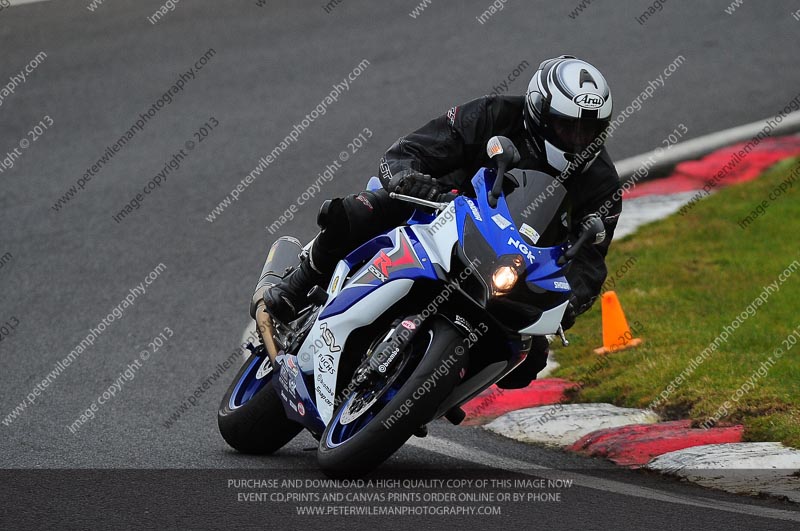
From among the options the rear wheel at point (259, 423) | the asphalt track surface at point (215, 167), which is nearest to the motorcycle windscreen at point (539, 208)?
the asphalt track surface at point (215, 167)

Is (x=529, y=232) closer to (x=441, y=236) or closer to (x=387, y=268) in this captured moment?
(x=441, y=236)

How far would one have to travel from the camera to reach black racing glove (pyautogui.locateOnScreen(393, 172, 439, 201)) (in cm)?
510

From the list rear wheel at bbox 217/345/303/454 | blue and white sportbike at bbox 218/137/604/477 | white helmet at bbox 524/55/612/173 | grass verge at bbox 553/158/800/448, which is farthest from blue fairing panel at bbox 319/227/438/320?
grass verge at bbox 553/158/800/448

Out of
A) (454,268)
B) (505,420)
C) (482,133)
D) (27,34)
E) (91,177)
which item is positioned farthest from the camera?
(27,34)

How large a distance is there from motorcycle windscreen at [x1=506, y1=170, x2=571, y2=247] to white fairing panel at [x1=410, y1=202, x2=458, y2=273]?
262 millimetres

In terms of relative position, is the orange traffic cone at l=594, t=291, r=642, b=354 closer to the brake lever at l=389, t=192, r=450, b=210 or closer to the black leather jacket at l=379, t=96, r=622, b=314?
the black leather jacket at l=379, t=96, r=622, b=314

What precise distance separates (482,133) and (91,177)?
6.40 meters

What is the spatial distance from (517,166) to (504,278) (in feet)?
2.85

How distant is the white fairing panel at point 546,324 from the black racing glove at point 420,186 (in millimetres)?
773

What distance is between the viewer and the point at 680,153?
1151cm

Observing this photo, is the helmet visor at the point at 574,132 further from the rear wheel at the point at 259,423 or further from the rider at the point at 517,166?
the rear wheel at the point at 259,423

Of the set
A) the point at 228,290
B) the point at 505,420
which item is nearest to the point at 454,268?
the point at 505,420

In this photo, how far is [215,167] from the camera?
1114 cm

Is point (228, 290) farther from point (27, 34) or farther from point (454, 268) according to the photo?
point (27, 34)
